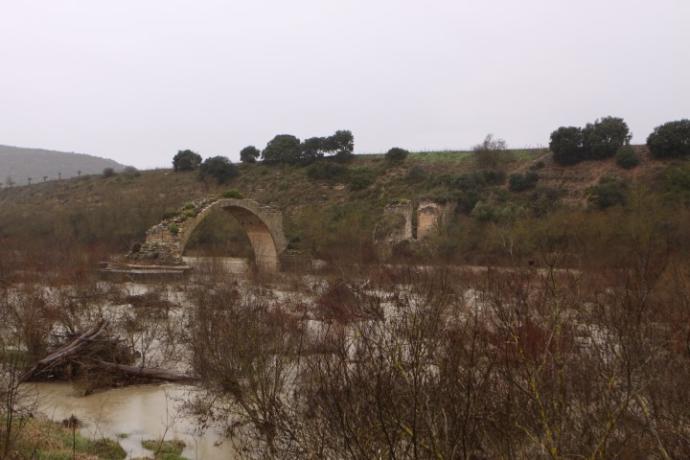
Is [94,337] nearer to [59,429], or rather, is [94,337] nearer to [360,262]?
[59,429]

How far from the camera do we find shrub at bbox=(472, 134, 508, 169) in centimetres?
3947

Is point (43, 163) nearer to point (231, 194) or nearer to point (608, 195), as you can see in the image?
point (231, 194)

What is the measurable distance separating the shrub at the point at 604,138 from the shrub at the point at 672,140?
86.0 inches

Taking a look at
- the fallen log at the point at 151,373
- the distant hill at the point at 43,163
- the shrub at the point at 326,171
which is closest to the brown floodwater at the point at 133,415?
the fallen log at the point at 151,373

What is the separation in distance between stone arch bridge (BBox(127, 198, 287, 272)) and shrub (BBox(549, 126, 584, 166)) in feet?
67.0

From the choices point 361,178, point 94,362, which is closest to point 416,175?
point 361,178

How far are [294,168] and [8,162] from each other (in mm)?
76836

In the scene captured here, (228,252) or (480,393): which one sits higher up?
(480,393)

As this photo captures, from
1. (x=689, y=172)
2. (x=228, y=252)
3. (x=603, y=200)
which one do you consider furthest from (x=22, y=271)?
(x=689, y=172)

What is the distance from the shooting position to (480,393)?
3418 mm

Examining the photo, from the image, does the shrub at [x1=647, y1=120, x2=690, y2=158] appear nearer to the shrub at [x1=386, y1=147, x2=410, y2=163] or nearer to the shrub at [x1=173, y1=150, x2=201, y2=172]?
the shrub at [x1=386, y1=147, x2=410, y2=163]

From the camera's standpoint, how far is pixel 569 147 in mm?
35562

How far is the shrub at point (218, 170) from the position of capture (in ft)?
146

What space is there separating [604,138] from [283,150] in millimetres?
23447
